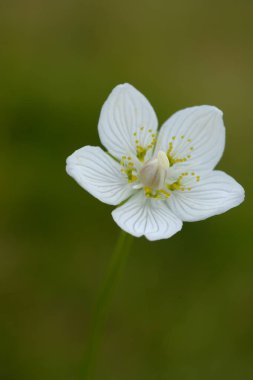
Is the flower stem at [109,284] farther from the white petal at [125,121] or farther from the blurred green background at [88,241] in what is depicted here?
the blurred green background at [88,241]

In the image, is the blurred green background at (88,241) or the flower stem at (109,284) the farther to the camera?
the blurred green background at (88,241)

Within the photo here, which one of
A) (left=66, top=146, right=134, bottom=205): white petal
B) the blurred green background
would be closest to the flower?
(left=66, top=146, right=134, bottom=205): white petal

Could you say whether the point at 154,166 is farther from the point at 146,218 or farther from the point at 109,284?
the point at 109,284

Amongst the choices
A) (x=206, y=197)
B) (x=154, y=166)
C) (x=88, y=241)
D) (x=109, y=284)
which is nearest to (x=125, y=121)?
(x=154, y=166)

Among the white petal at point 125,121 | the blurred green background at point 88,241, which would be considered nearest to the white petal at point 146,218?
the white petal at point 125,121

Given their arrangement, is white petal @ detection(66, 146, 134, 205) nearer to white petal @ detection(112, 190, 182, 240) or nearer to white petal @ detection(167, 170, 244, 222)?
white petal @ detection(112, 190, 182, 240)

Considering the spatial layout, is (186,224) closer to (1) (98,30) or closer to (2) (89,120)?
(2) (89,120)

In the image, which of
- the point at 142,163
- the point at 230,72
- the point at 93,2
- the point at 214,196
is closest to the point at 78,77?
the point at 93,2
